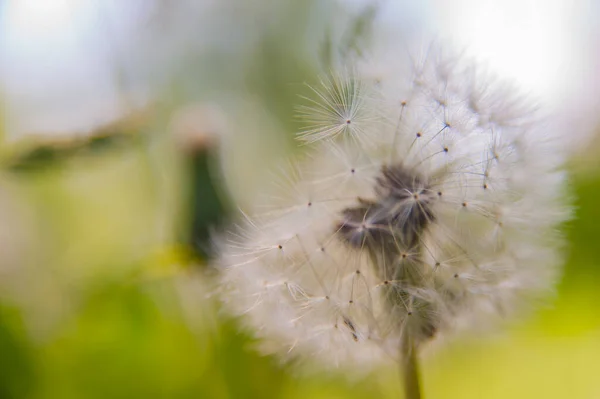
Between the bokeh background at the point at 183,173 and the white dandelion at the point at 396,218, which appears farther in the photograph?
the bokeh background at the point at 183,173

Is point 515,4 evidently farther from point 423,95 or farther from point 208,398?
point 208,398

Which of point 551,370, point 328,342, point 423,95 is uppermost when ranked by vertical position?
point 423,95

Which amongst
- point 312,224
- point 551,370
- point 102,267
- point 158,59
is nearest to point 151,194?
point 102,267

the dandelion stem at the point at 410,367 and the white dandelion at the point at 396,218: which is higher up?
the white dandelion at the point at 396,218

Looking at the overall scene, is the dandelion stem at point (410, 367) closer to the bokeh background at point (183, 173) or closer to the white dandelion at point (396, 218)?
the white dandelion at point (396, 218)

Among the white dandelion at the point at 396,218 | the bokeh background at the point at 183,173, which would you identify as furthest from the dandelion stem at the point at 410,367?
the bokeh background at the point at 183,173

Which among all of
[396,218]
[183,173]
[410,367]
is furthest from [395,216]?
[183,173]

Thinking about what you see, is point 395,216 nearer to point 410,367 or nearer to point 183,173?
point 410,367
